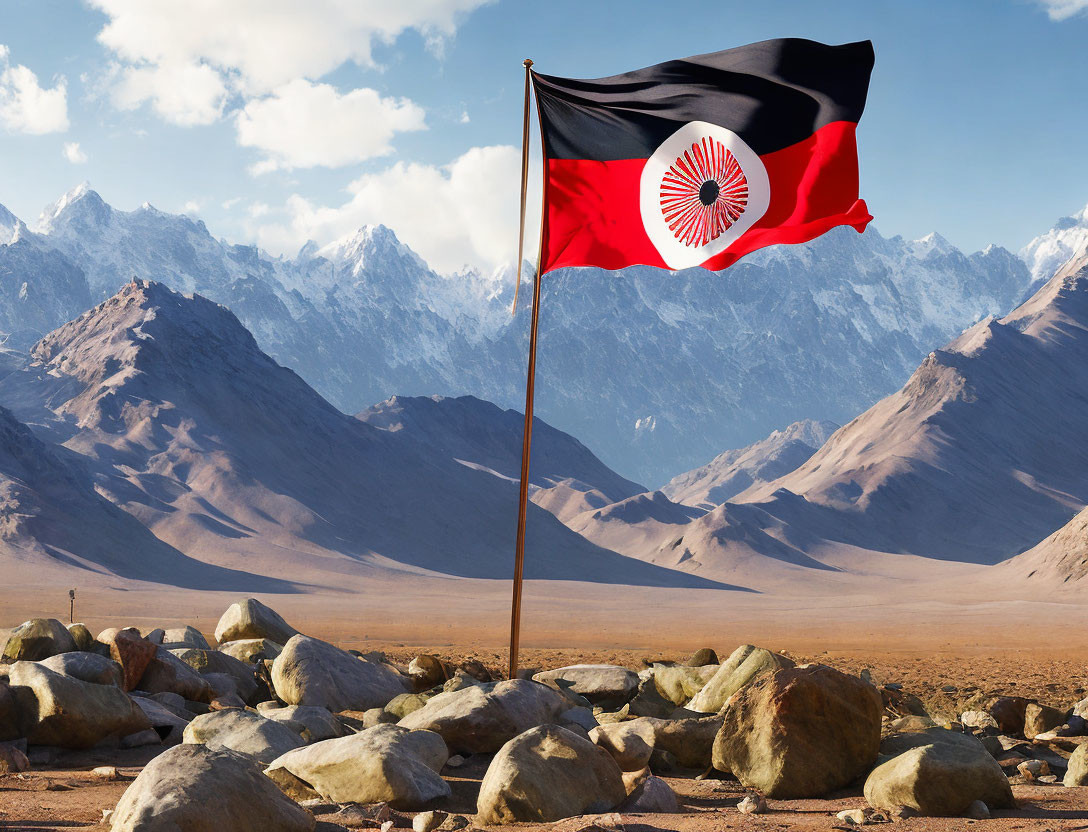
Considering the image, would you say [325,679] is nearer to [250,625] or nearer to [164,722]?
[164,722]

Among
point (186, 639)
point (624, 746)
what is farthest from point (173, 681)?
point (624, 746)

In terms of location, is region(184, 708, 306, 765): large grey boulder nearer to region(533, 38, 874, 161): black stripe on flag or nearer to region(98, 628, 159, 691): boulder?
region(98, 628, 159, 691): boulder

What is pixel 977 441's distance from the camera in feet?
432

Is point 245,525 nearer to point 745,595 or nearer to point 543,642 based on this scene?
point 745,595

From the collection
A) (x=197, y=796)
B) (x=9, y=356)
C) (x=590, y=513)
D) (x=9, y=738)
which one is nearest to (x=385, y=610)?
(x=9, y=738)

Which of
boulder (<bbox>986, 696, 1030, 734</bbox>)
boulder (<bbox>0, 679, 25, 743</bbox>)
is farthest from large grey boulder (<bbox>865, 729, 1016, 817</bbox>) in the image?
boulder (<bbox>0, 679, 25, 743</bbox>)

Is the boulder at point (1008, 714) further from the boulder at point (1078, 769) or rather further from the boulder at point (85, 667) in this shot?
the boulder at point (85, 667)

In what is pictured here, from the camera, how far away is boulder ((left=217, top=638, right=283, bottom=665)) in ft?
52.4

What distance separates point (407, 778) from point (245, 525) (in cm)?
9091

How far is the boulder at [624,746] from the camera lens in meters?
9.46

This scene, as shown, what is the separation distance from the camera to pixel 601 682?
1370 cm

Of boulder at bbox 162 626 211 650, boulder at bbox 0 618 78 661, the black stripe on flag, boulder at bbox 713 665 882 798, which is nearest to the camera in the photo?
boulder at bbox 713 665 882 798

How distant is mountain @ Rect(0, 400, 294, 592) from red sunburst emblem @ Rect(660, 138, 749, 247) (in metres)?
68.7

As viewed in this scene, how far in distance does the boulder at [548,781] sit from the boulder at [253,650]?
855 centimetres
